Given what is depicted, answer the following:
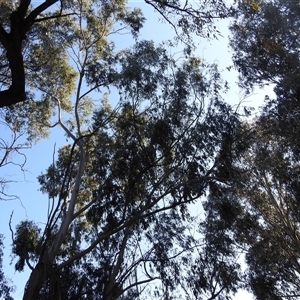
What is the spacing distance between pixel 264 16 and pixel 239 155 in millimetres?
4060

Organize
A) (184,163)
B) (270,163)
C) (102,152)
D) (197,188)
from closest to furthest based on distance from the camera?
(197,188), (184,163), (102,152), (270,163)

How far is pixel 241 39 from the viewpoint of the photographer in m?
10.5

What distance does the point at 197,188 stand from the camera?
300 inches

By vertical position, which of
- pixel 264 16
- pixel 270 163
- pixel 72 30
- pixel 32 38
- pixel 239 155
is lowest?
pixel 239 155

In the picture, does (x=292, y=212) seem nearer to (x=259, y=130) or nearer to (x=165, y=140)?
(x=259, y=130)

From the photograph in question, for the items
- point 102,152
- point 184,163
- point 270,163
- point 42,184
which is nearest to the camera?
point 184,163

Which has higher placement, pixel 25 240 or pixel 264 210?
pixel 264 210

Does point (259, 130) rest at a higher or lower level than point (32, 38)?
lower

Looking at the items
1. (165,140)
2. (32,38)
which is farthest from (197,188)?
(32,38)

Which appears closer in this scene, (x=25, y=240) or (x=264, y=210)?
(x=25, y=240)

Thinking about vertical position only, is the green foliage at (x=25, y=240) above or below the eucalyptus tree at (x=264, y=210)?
below

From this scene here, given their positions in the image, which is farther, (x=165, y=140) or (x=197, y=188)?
(x=165, y=140)

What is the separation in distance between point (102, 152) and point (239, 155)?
10.7 feet

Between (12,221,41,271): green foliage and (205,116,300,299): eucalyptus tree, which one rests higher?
(205,116,300,299): eucalyptus tree
